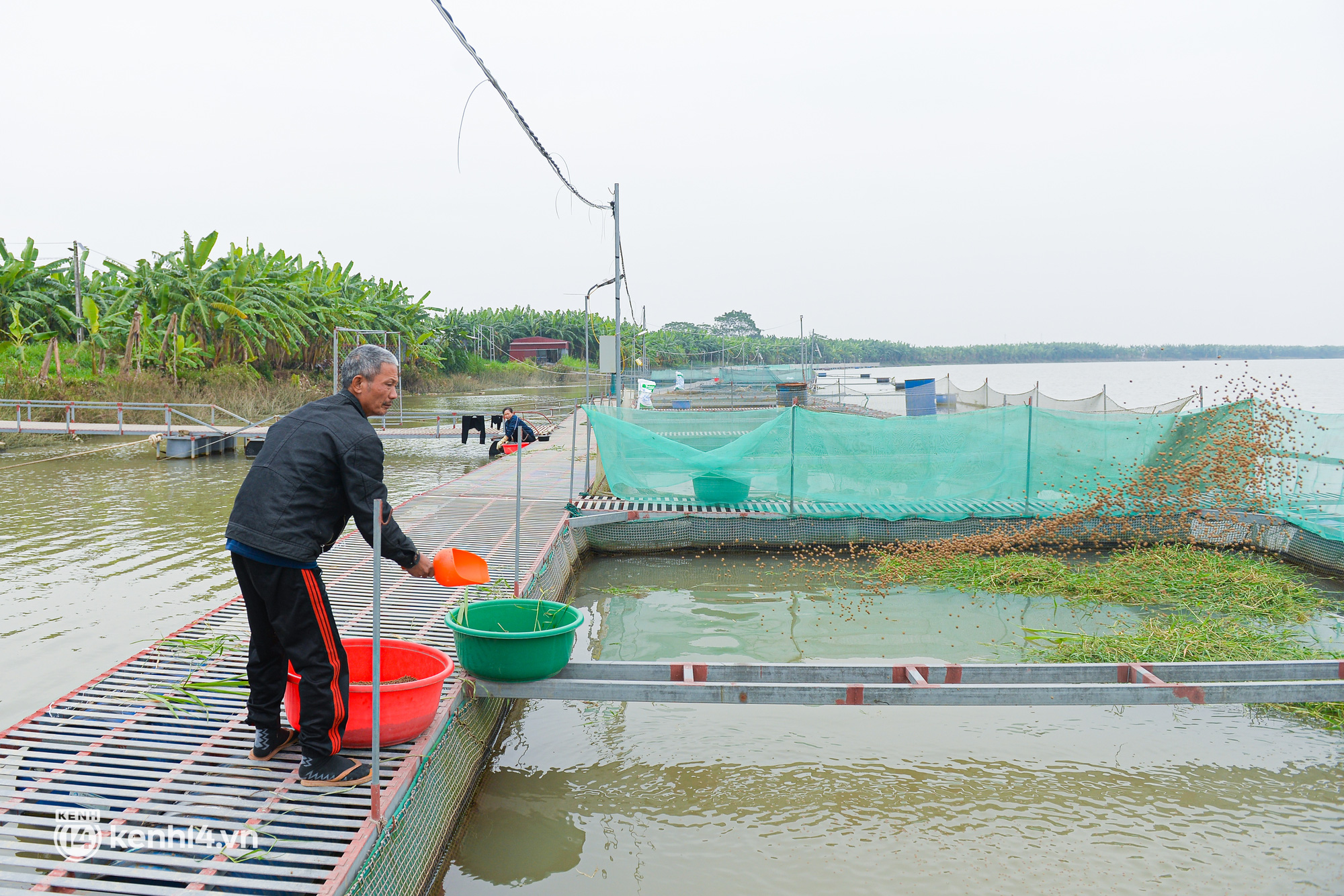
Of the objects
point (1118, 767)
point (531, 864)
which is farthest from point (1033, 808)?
point (531, 864)

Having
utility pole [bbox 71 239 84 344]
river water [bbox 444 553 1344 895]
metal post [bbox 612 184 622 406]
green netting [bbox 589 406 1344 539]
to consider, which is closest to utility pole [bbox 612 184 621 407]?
metal post [bbox 612 184 622 406]

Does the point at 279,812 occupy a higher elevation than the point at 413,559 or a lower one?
lower

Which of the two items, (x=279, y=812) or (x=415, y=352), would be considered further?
(x=415, y=352)

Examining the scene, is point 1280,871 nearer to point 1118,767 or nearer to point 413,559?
point 1118,767

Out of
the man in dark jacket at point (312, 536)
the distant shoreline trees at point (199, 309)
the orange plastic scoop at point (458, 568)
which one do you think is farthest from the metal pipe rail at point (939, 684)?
the distant shoreline trees at point (199, 309)

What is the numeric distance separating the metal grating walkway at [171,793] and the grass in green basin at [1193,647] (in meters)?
4.60

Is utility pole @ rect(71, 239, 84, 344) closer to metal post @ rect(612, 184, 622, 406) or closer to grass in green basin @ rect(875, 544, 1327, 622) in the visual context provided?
metal post @ rect(612, 184, 622, 406)

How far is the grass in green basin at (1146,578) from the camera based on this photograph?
7465 millimetres

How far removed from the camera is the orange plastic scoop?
342 centimetres

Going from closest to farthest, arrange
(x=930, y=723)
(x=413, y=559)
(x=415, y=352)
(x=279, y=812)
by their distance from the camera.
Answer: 1. (x=279, y=812)
2. (x=413, y=559)
3. (x=930, y=723)
4. (x=415, y=352)

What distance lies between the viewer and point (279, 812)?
10.2 feet

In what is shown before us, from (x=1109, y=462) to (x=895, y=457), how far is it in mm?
2622

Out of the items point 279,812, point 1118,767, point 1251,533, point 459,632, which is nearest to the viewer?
point 279,812

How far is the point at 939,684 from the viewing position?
14.6 ft
